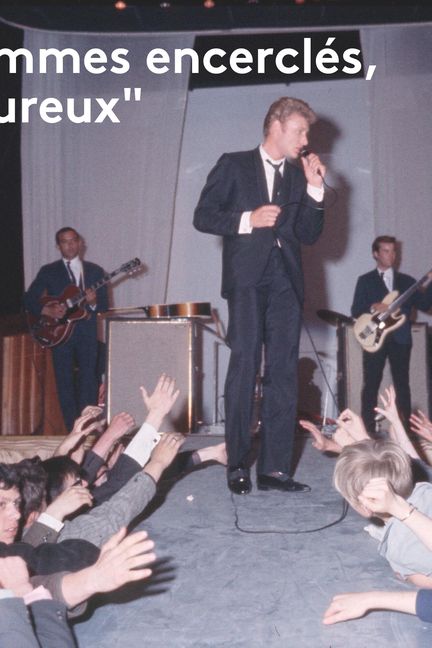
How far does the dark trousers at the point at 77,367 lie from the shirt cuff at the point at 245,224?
100 inches

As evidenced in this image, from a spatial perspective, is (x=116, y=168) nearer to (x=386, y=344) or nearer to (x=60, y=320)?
(x=60, y=320)

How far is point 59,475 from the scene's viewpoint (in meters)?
2.46

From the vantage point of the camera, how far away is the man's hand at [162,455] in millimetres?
2373

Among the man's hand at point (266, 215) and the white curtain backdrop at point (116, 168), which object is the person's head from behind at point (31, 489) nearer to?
the man's hand at point (266, 215)

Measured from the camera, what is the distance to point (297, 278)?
304 cm

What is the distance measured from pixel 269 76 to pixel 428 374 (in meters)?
2.98

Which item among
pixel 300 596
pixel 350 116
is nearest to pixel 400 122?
pixel 350 116

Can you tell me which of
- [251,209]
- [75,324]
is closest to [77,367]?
[75,324]

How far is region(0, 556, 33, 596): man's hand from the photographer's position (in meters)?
1.62

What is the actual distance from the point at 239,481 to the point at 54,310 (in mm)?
2655

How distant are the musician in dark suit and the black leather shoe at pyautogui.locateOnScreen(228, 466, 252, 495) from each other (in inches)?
91.3

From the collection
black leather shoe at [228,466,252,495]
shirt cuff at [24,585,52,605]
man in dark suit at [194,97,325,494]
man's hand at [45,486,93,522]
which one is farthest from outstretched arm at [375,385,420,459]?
shirt cuff at [24,585,52,605]

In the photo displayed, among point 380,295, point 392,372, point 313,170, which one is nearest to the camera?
point 313,170

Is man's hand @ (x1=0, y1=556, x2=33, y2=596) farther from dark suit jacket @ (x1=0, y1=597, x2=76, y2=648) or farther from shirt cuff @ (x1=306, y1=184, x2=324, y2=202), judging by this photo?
shirt cuff @ (x1=306, y1=184, x2=324, y2=202)
